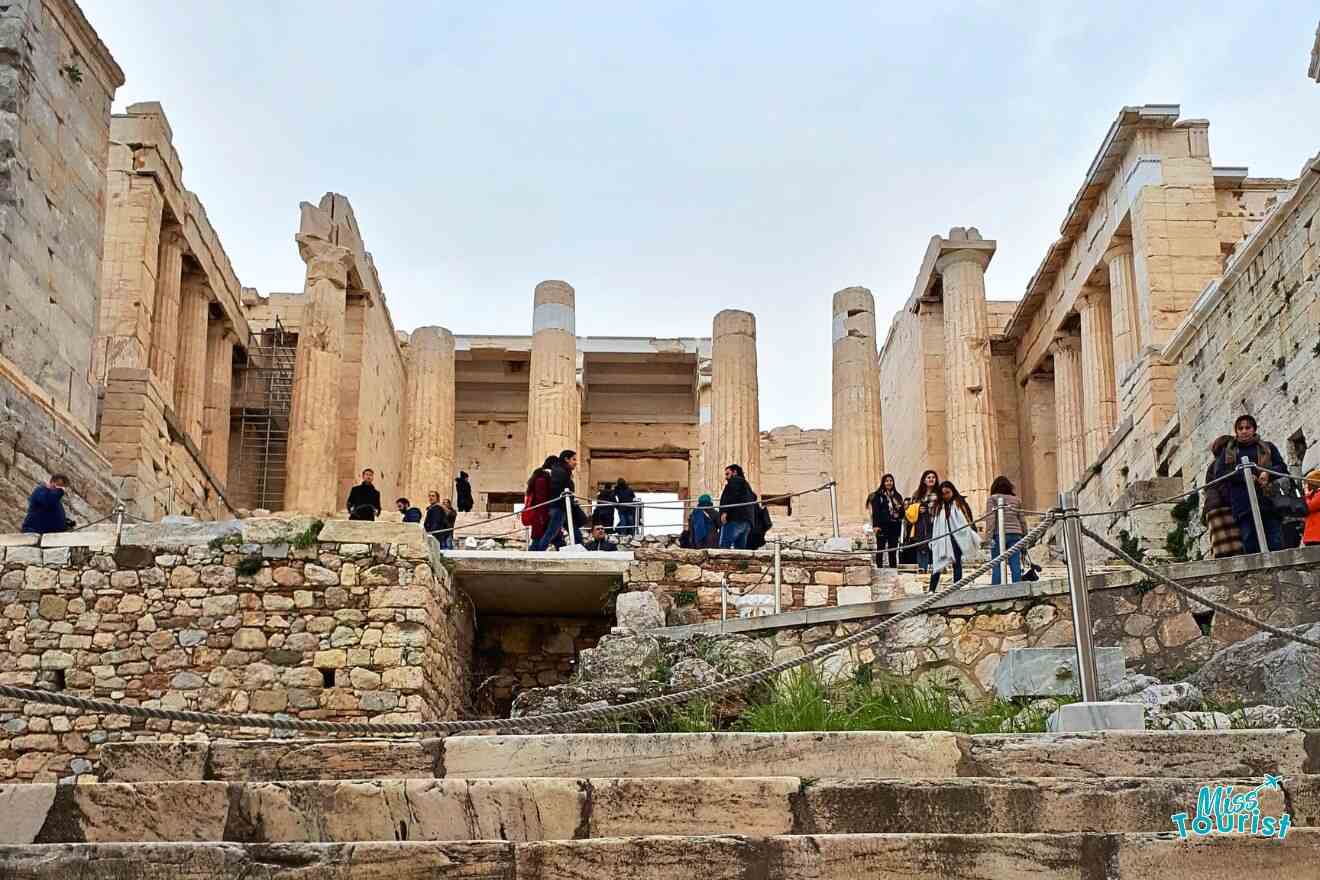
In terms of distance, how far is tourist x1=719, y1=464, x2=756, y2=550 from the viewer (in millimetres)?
16484

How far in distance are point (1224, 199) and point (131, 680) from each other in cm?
1805

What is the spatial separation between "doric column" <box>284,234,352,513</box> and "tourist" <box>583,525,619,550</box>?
8.69 meters

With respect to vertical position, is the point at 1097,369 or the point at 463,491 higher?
the point at 1097,369

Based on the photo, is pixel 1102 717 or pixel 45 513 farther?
pixel 45 513

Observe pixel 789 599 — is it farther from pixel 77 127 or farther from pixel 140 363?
pixel 140 363

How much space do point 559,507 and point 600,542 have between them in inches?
26.7

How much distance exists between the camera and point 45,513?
1441 cm

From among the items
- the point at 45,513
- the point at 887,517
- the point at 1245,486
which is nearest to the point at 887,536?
the point at 887,517

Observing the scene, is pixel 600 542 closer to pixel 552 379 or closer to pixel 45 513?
pixel 45 513

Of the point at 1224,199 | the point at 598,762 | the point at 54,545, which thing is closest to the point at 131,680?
the point at 54,545

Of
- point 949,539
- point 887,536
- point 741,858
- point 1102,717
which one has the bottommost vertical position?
point 741,858

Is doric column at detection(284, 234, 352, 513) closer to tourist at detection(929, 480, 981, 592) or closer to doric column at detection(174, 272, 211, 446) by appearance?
doric column at detection(174, 272, 211, 446)

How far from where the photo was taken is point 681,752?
677 cm

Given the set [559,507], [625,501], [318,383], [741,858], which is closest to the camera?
[741,858]
